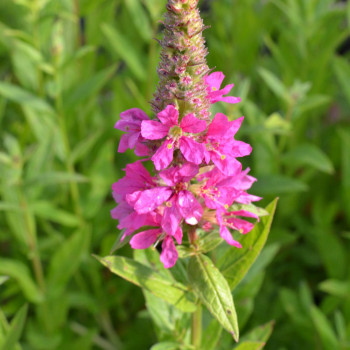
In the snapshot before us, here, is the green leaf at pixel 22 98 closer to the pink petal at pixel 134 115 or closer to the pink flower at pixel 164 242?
the pink petal at pixel 134 115

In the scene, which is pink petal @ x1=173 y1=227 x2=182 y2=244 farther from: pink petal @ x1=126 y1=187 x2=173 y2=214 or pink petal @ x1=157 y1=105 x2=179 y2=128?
pink petal @ x1=157 y1=105 x2=179 y2=128

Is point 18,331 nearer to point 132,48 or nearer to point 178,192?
point 178,192

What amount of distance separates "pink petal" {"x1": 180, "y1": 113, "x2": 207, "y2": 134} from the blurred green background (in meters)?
1.22

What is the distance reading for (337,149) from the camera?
3736 millimetres

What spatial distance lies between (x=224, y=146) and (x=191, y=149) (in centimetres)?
12

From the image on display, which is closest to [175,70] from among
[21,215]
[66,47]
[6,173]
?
[6,173]

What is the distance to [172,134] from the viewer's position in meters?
1.44

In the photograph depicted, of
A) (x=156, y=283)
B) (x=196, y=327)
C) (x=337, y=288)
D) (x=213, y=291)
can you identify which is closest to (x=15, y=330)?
(x=156, y=283)

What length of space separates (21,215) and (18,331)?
1.33 meters

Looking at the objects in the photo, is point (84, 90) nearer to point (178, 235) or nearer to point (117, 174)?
point (117, 174)

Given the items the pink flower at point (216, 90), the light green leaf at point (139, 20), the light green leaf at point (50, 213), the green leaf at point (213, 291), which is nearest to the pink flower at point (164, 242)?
the green leaf at point (213, 291)

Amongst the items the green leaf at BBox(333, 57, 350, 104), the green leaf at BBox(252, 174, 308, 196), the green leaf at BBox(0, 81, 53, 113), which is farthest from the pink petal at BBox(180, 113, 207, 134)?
the green leaf at BBox(333, 57, 350, 104)

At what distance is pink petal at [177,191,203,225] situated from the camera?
1.46 m

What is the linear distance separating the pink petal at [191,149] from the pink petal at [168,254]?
31cm
